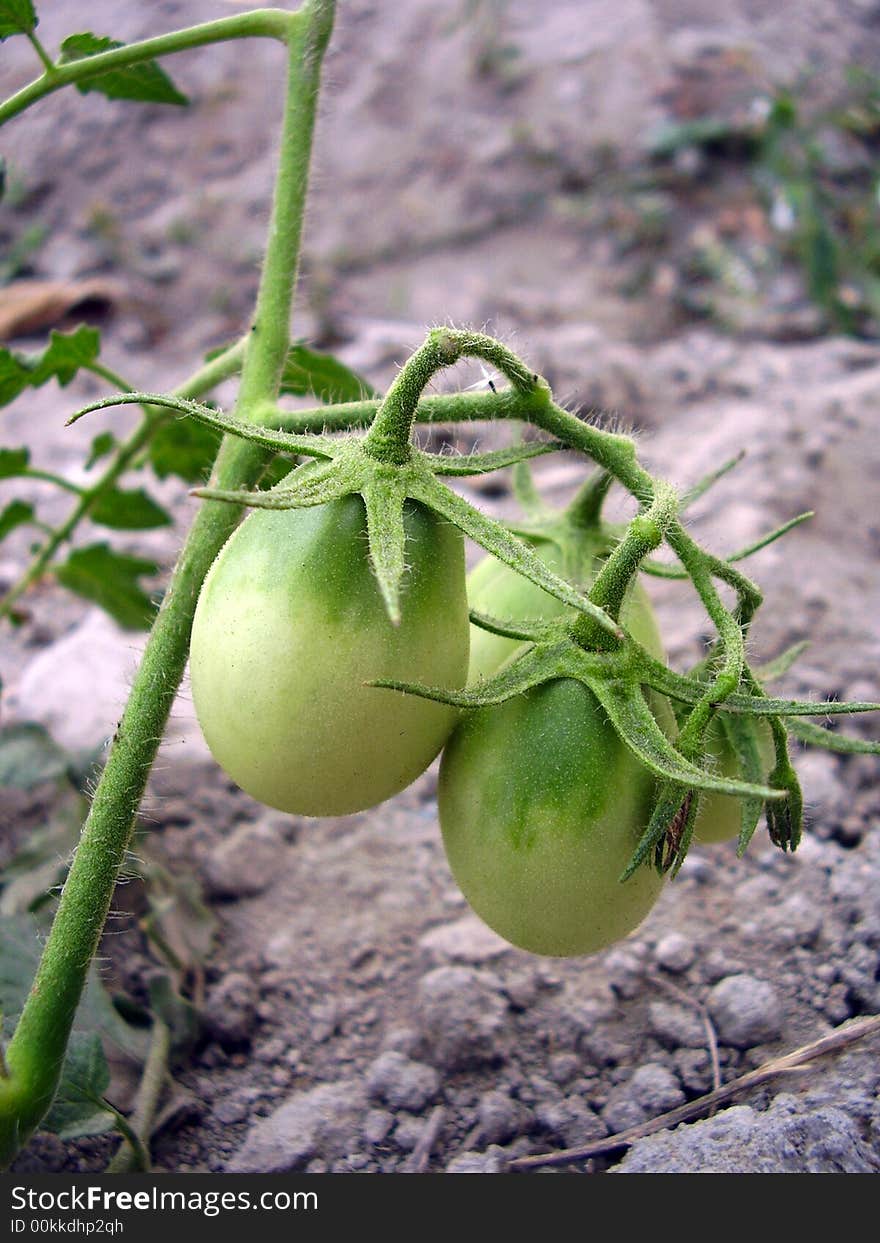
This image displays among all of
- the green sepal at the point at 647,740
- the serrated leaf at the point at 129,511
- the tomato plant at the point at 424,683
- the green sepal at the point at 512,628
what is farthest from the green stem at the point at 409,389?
the serrated leaf at the point at 129,511

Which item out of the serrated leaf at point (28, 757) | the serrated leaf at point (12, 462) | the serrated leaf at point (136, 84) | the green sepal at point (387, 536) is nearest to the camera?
the green sepal at point (387, 536)

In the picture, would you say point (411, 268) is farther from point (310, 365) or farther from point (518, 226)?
point (310, 365)

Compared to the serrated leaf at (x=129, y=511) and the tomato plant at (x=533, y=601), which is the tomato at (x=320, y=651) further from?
the serrated leaf at (x=129, y=511)

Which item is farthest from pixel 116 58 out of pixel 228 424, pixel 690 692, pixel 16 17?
pixel 690 692

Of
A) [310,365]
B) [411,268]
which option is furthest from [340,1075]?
[411,268]

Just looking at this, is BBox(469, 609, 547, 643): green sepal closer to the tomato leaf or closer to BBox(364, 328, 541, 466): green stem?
BBox(364, 328, 541, 466): green stem

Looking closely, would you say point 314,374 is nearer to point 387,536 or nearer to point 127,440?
point 127,440
